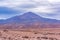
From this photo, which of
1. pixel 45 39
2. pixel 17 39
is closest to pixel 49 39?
pixel 45 39

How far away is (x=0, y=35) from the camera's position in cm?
3288

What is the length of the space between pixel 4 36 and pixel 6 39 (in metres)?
1.98

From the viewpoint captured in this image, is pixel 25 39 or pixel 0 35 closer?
pixel 25 39

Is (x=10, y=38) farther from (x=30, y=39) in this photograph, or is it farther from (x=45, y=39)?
(x=45, y=39)

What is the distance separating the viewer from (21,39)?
98.5 feet

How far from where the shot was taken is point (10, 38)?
3064 cm

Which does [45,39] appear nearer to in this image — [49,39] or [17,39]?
[49,39]

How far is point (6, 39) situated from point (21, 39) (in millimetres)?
2302

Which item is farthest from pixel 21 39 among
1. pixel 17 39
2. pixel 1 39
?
pixel 1 39

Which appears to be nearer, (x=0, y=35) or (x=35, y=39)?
(x=35, y=39)

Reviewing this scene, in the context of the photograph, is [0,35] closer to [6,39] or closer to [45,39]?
[6,39]

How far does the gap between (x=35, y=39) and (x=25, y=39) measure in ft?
5.14

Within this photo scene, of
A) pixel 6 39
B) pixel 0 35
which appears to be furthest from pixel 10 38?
pixel 0 35

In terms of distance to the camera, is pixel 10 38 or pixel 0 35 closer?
pixel 10 38
